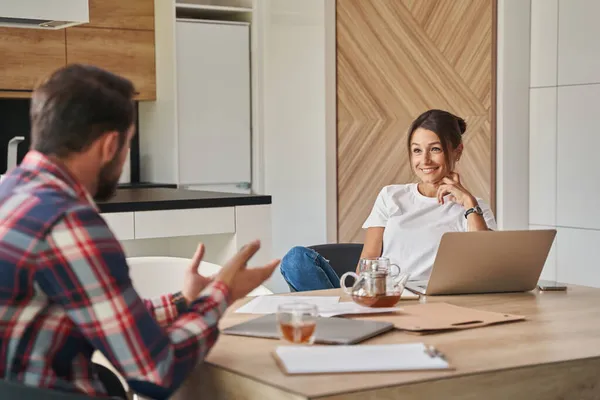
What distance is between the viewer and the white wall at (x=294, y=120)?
250 inches

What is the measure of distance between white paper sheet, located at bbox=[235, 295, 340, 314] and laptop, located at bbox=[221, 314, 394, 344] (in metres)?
0.15

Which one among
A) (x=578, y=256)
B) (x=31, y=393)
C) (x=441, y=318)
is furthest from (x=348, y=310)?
(x=578, y=256)

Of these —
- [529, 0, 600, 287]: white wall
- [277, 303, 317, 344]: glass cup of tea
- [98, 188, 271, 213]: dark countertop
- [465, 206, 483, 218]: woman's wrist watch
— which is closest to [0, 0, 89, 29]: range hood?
[98, 188, 271, 213]: dark countertop

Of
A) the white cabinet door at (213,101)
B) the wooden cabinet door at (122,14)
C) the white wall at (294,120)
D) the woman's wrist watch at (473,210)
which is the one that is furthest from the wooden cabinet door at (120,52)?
the woman's wrist watch at (473,210)

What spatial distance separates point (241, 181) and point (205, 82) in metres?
0.71

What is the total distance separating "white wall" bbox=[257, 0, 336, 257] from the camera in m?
6.36

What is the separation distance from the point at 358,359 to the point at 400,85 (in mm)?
3281

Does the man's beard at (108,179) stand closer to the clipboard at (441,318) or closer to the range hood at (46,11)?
the clipboard at (441,318)

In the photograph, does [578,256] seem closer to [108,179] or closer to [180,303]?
[180,303]

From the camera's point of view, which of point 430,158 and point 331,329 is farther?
point 430,158

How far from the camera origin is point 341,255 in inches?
131

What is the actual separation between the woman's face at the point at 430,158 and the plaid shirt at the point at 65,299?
1.84 metres

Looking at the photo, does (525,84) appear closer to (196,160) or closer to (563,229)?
(563,229)

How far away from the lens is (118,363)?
138cm
